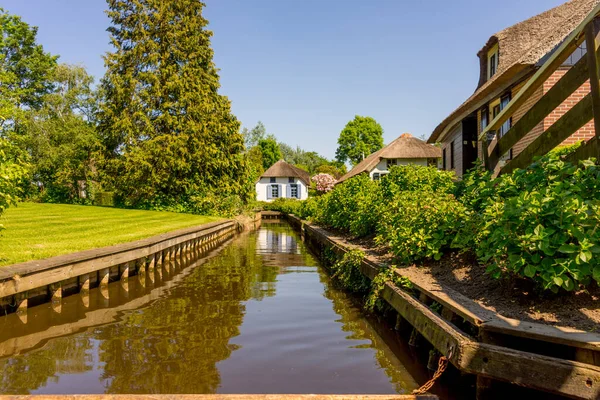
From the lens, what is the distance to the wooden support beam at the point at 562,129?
16.4 feet

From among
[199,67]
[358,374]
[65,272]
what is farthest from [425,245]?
[199,67]

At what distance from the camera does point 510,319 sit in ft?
15.5

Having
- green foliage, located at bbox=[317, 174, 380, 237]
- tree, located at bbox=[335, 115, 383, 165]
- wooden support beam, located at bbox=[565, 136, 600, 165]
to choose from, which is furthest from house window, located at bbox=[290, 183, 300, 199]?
wooden support beam, located at bbox=[565, 136, 600, 165]

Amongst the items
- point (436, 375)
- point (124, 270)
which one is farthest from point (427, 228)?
point (124, 270)

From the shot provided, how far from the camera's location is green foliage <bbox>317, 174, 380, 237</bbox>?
13.1m

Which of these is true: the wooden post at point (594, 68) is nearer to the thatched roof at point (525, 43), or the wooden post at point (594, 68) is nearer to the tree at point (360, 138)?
the thatched roof at point (525, 43)

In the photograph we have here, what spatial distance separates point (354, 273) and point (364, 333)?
3228 millimetres

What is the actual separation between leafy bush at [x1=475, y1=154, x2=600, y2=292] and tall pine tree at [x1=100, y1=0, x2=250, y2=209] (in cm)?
2899

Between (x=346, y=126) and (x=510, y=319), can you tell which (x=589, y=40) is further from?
(x=346, y=126)

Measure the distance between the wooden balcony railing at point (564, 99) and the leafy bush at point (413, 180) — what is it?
5100 millimetres

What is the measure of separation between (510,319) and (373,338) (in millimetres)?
2969

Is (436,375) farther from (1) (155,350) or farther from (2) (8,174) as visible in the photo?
(2) (8,174)

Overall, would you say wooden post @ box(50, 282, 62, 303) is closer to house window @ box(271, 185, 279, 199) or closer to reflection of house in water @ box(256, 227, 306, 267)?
reflection of house in water @ box(256, 227, 306, 267)

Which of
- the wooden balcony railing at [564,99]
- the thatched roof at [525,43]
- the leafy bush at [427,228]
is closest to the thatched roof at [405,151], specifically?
the thatched roof at [525,43]
